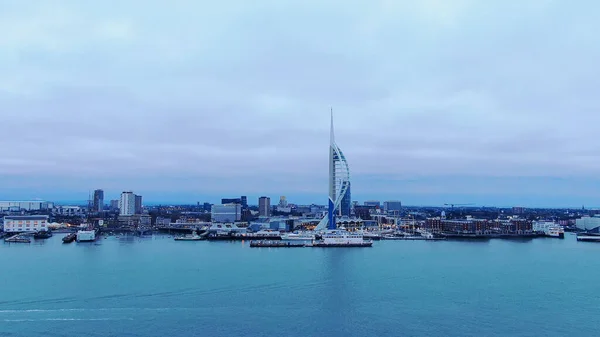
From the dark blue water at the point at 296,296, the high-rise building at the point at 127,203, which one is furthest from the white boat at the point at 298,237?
the high-rise building at the point at 127,203

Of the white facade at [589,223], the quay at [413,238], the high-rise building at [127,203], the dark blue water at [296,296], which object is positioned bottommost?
the dark blue water at [296,296]

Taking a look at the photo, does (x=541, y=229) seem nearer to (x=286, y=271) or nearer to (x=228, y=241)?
(x=228, y=241)

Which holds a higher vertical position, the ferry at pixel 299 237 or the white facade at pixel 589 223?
the white facade at pixel 589 223

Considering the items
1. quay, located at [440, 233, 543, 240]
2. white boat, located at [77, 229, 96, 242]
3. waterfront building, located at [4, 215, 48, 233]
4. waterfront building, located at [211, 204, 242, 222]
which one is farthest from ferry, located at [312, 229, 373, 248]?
waterfront building, located at [211, 204, 242, 222]

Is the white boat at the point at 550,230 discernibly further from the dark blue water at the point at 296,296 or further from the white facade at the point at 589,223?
the dark blue water at the point at 296,296

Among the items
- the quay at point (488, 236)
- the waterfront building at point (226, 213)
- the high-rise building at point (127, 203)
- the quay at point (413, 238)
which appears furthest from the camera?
the high-rise building at point (127, 203)

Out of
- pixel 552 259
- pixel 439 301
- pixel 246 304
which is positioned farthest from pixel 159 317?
pixel 552 259
